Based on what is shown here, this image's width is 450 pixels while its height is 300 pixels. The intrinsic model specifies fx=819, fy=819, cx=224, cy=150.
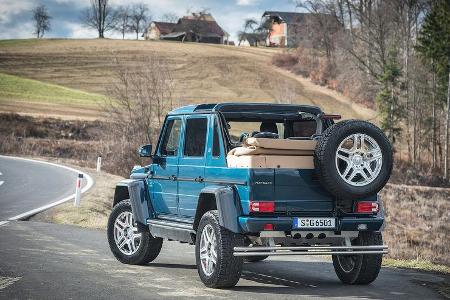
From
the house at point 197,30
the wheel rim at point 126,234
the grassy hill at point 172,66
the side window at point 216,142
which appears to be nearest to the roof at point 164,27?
the house at point 197,30

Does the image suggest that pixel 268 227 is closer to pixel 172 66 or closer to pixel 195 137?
pixel 195 137

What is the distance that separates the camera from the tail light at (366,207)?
9.24 meters

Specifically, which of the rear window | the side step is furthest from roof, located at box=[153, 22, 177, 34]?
the side step

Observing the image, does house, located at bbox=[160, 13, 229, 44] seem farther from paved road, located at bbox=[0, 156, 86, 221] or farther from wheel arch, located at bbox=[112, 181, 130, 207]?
wheel arch, located at bbox=[112, 181, 130, 207]

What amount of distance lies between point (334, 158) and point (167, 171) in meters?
2.67

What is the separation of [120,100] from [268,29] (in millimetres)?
99086

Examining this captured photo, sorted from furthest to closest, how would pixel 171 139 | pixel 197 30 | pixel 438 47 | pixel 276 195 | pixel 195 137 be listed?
pixel 197 30
pixel 438 47
pixel 171 139
pixel 195 137
pixel 276 195

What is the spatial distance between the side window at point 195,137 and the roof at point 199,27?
122 metres

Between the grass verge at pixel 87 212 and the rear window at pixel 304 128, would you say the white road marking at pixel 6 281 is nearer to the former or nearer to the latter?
the rear window at pixel 304 128

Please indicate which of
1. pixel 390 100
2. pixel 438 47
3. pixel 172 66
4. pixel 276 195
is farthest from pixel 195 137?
pixel 172 66

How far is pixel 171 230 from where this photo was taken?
33.7ft

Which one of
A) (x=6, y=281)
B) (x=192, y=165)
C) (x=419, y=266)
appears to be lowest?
(x=419, y=266)

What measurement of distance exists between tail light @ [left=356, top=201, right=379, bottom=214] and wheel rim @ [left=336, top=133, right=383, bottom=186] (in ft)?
0.99

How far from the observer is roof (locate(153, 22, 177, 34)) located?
145750mm
